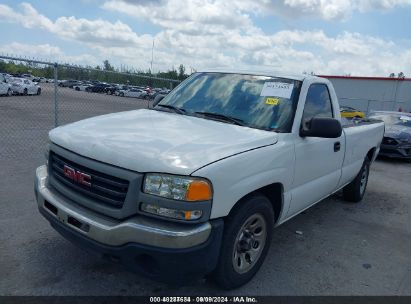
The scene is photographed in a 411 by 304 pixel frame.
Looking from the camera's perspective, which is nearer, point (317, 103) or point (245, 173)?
point (245, 173)

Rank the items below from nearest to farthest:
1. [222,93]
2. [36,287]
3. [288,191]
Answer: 1. [36,287]
2. [288,191]
3. [222,93]

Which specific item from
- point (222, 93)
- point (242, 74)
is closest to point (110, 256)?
point (222, 93)

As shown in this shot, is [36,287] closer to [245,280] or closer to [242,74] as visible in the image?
[245,280]

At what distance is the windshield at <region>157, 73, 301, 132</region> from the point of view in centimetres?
361

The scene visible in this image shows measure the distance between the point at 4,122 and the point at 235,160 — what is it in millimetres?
10567

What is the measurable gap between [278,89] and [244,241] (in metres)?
1.63

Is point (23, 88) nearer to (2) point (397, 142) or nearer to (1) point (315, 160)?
→ (2) point (397, 142)

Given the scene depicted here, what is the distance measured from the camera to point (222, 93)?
4.00 meters

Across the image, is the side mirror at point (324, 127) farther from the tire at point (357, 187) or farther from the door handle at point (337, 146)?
the tire at point (357, 187)

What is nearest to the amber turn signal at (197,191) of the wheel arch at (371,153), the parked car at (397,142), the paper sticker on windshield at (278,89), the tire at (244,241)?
the tire at (244,241)

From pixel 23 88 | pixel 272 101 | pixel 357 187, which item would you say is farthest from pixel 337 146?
pixel 23 88

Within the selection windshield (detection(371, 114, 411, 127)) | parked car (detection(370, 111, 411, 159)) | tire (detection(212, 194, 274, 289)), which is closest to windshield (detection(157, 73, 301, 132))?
tire (detection(212, 194, 274, 289))

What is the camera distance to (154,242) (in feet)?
8.16

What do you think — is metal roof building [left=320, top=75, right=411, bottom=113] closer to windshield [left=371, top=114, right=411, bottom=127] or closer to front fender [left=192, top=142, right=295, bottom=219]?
windshield [left=371, top=114, right=411, bottom=127]
